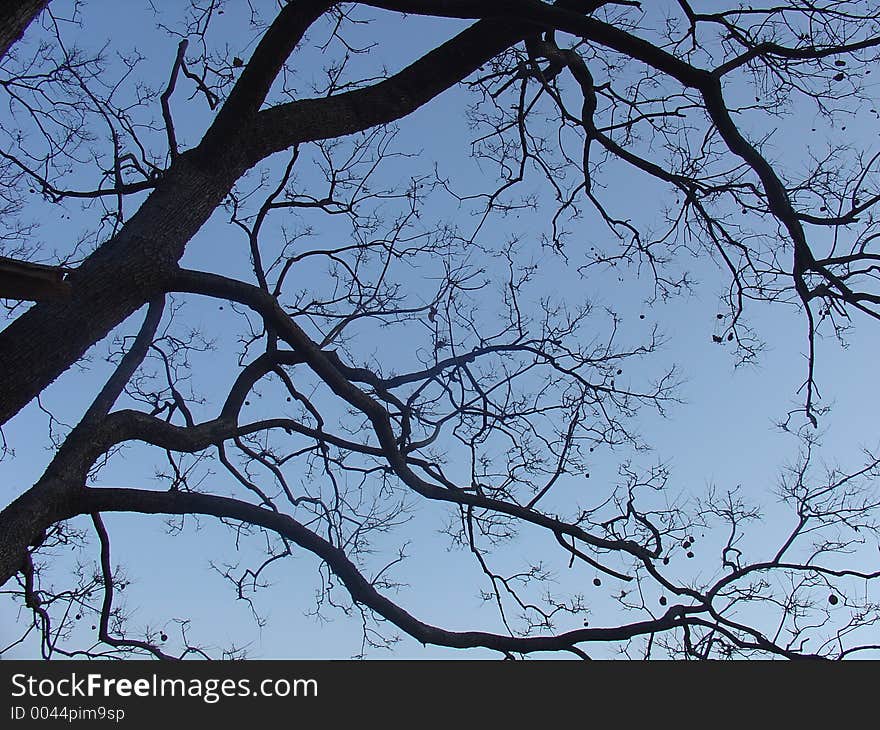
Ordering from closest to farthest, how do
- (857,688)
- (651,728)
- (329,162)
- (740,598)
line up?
(651,728) → (857,688) → (740,598) → (329,162)

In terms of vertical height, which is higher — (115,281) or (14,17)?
(14,17)

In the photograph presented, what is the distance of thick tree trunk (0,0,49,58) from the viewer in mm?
2943

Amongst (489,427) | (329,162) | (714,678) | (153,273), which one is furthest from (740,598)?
(329,162)

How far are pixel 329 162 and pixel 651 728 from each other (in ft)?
15.1

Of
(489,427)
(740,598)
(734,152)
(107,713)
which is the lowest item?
(107,713)

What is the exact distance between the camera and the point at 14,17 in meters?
2.98

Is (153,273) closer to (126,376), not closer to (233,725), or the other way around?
(126,376)

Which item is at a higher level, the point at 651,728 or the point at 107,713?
the point at 107,713

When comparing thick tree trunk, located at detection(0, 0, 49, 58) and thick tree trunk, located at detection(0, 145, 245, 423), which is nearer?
thick tree trunk, located at detection(0, 0, 49, 58)

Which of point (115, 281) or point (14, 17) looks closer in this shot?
point (14, 17)

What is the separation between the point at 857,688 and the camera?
4.08 meters

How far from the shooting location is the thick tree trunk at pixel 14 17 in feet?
9.66

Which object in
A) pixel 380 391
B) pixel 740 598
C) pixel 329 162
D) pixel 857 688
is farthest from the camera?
pixel 329 162

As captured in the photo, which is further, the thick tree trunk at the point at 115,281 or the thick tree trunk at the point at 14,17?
the thick tree trunk at the point at 115,281
